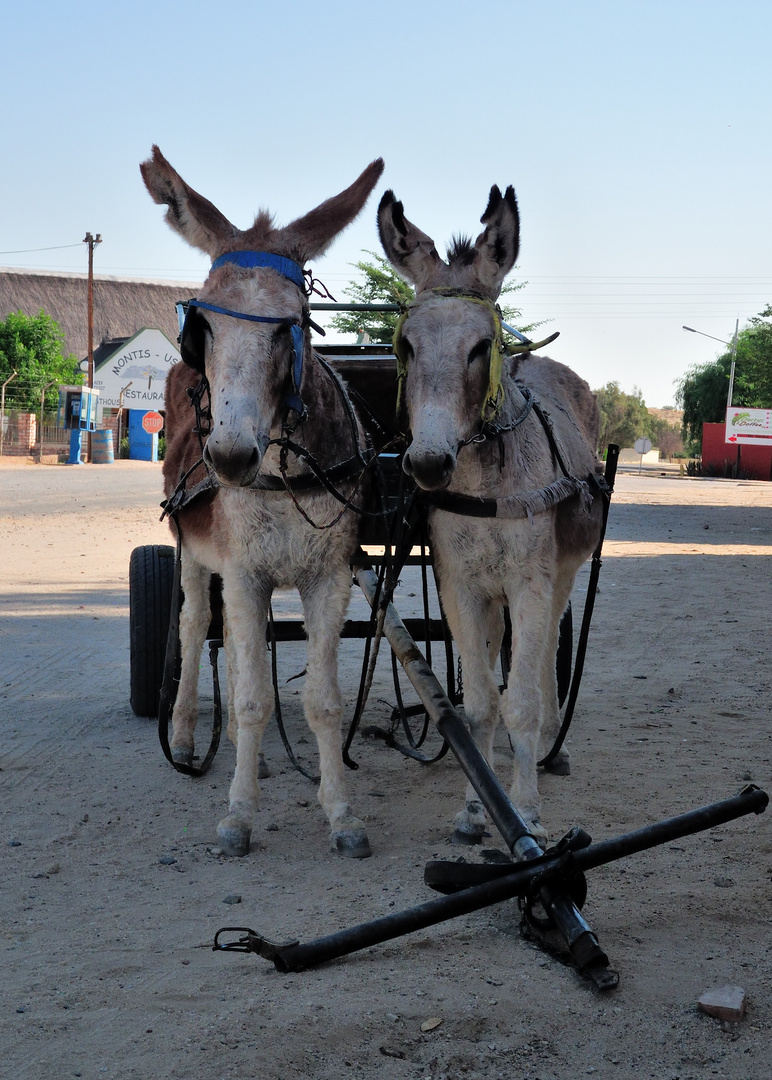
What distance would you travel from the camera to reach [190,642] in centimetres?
565

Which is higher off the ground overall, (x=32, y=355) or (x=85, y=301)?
(x=85, y=301)

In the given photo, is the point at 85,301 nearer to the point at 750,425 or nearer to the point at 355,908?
the point at 750,425

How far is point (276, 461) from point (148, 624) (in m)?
2.30

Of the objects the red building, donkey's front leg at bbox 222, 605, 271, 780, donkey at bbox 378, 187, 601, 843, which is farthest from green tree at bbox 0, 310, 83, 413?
donkey at bbox 378, 187, 601, 843

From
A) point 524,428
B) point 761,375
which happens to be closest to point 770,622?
point 524,428

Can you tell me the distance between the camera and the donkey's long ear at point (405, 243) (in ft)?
13.3

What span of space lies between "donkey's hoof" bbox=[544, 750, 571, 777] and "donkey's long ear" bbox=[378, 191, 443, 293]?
248 centimetres

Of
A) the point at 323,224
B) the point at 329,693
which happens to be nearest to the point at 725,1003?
the point at 329,693

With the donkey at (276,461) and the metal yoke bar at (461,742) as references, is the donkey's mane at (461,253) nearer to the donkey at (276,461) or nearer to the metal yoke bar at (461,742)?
the donkey at (276,461)

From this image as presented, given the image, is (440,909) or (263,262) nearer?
(440,909)

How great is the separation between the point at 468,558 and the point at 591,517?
88 centimetres

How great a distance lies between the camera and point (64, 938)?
3.36 metres

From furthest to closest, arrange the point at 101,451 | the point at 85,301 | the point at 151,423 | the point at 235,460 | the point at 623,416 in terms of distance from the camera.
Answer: the point at 623,416 → the point at 85,301 → the point at 151,423 → the point at 101,451 → the point at 235,460

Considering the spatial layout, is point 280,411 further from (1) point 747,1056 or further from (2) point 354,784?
(1) point 747,1056
